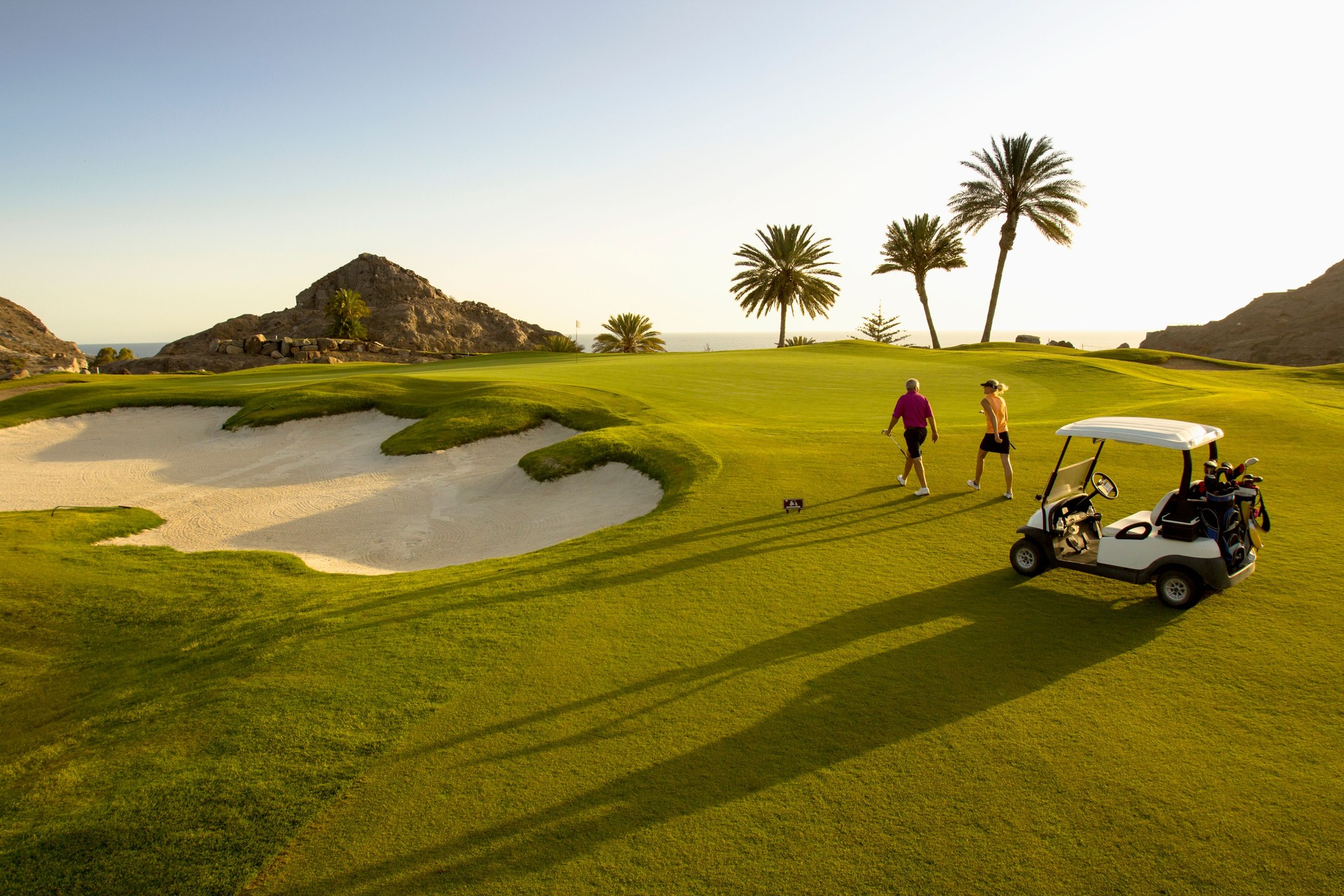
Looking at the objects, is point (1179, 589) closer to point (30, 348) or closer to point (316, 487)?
point (316, 487)

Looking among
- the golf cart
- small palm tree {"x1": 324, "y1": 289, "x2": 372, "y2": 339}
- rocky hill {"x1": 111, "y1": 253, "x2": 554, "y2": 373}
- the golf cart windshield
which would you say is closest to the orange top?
the golf cart windshield

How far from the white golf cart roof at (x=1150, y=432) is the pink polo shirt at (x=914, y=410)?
3943 mm

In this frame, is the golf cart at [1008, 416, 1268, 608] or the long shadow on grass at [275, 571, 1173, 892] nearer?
the long shadow on grass at [275, 571, 1173, 892]

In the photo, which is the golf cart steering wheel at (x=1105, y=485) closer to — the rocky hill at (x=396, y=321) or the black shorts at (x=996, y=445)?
the black shorts at (x=996, y=445)

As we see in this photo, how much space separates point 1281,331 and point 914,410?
250 feet

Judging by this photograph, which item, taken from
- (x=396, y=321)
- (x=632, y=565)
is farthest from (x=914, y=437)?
(x=396, y=321)

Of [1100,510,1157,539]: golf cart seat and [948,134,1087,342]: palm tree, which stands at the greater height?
[948,134,1087,342]: palm tree

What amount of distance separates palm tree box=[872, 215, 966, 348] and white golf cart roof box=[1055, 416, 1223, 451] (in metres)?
56.2

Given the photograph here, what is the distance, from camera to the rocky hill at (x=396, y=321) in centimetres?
7756

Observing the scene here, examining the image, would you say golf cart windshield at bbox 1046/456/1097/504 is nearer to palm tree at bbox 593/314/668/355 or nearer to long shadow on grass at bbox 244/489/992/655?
long shadow on grass at bbox 244/489/992/655

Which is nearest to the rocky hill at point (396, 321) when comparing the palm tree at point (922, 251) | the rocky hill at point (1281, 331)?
the palm tree at point (922, 251)

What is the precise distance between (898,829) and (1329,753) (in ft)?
12.5

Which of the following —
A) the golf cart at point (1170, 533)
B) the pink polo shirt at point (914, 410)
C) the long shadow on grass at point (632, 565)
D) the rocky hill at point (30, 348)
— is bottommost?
the long shadow on grass at point (632, 565)

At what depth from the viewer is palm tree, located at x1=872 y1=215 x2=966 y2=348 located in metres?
63.6
